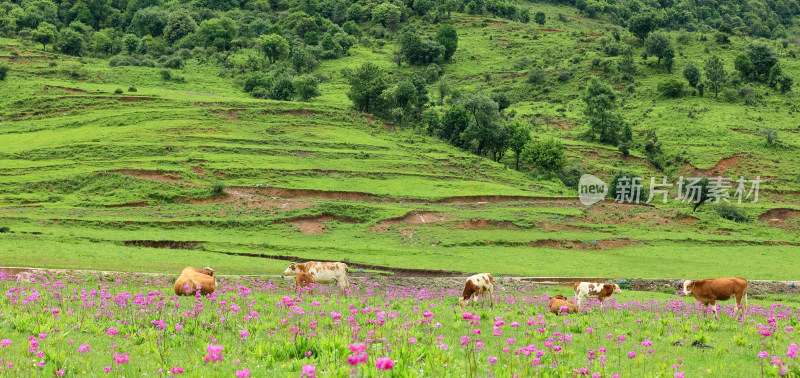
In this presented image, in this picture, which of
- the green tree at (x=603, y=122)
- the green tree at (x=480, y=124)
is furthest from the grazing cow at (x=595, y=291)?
the green tree at (x=603, y=122)

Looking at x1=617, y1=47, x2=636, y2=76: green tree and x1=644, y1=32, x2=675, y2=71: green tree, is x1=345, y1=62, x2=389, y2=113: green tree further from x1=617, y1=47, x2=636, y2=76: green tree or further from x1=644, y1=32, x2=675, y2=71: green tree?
x1=644, y1=32, x2=675, y2=71: green tree

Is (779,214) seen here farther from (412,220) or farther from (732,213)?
(412,220)

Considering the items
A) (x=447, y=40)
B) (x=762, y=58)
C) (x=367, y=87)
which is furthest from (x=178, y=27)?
(x=762, y=58)

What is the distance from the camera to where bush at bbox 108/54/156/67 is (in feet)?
411

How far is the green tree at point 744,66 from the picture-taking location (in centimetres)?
12250

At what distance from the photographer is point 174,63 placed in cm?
12825

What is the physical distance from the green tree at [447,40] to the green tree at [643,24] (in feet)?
137

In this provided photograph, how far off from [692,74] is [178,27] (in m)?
121

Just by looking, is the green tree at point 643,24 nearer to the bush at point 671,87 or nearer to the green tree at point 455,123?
the bush at point 671,87

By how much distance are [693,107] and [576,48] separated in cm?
4080

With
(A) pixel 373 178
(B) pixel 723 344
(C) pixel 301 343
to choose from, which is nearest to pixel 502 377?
(C) pixel 301 343

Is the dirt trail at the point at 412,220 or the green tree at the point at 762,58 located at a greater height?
the green tree at the point at 762,58

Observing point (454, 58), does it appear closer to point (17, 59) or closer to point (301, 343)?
point (17, 59)

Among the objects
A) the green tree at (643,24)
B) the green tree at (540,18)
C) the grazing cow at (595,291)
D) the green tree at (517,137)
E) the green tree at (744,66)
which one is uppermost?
the green tree at (540,18)
